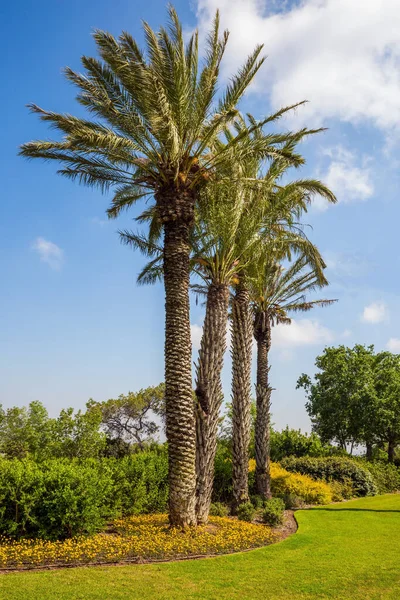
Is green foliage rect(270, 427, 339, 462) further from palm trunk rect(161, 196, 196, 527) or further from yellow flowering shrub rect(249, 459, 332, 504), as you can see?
palm trunk rect(161, 196, 196, 527)

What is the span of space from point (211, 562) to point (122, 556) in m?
1.85

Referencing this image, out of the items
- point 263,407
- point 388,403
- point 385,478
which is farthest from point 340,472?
point 388,403

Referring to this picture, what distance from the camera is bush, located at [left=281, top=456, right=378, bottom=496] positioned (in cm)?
2444

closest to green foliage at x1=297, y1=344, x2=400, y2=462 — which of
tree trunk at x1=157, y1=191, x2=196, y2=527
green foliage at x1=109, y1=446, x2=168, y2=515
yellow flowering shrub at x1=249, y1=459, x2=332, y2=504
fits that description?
yellow flowering shrub at x1=249, y1=459, x2=332, y2=504

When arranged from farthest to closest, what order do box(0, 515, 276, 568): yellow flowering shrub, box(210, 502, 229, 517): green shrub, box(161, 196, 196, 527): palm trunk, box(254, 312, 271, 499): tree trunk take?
box(254, 312, 271, 499): tree trunk → box(210, 502, 229, 517): green shrub → box(161, 196, 196, 527): palm trunk → box(0, 515, 276, 568): yellow flowering shrub

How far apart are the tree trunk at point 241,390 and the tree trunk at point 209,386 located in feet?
7.79

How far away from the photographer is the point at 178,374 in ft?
41.7

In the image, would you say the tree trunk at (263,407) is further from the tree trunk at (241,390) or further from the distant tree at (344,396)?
the distant tree at (344,396)

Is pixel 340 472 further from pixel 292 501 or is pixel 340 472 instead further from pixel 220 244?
pixel 220 244

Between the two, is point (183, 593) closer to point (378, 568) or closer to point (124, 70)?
point (378, 568)

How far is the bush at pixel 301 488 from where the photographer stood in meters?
21.0

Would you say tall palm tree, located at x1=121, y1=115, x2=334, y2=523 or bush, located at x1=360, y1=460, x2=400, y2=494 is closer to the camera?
tall palm tree, located at x1=121, y1=115, x2=334, y2=523

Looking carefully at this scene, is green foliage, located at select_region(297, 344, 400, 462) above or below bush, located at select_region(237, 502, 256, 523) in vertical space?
above

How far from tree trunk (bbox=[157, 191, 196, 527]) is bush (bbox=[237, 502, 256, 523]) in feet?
11.4
